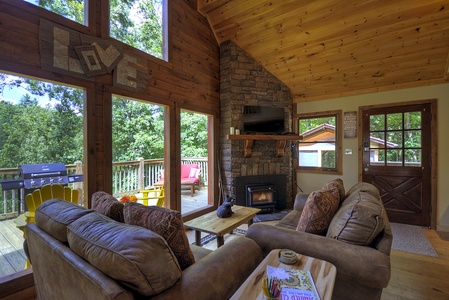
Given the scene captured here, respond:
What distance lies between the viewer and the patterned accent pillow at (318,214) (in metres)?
1.64

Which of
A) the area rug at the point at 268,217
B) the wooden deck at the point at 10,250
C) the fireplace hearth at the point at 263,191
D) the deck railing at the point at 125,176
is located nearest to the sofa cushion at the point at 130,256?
the wooden deck at the point at 10,250

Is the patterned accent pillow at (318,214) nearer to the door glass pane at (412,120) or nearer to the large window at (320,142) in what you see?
the large window at (320,142)

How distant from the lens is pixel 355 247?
4.41 ft

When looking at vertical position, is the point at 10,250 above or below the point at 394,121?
below

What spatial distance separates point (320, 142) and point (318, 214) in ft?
10.6

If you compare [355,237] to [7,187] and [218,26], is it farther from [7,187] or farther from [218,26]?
[218,26]

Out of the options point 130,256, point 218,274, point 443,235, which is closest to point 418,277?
point 443,235

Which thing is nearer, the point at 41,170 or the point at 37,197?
the point at 37,197

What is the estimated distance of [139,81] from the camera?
2.89 m

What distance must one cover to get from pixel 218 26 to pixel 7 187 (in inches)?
157

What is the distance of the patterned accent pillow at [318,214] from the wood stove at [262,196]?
7.94ft

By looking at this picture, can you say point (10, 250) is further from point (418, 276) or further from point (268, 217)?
point (418, 276)

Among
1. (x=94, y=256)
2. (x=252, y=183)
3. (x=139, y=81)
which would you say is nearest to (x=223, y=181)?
(x=252, y=183)

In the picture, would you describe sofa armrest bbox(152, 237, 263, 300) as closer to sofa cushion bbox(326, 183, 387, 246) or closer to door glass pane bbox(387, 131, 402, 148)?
sofa cushion bbox(326, 183, 387, 246)
